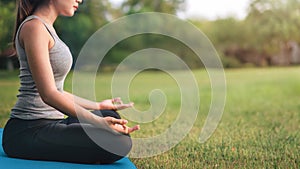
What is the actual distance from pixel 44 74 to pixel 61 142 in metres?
0.31

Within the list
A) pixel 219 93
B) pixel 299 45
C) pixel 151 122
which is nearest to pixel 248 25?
pixel 299 45

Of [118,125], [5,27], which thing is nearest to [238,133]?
[118,125]

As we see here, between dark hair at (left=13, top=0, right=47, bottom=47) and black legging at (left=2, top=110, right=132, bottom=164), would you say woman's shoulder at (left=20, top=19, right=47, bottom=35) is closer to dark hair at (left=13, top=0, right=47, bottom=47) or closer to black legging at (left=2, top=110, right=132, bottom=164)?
dark hair at (left=13, top=0, right=47, bottom=47)

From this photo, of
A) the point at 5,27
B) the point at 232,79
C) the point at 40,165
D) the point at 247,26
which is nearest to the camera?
the point at 40,165

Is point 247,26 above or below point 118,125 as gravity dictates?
above

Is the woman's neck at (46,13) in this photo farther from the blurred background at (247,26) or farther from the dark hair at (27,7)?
the blurred background at (247,26)

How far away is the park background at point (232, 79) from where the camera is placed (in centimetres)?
232

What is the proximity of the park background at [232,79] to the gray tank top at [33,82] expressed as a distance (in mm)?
300

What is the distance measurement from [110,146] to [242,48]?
11895 millimetres

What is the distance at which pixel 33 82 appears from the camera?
1.84 meters

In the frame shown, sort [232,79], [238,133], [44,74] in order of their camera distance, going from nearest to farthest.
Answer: [44,74] < [238,133] < [232,79]

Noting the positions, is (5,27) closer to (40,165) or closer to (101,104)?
(101,104)

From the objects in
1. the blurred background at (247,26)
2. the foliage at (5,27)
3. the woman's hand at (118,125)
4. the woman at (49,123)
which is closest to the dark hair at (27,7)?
the woman at (49,123)

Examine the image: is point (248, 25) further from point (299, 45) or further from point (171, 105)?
point (171, 105)
